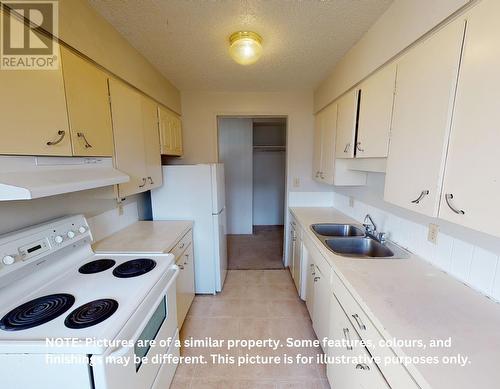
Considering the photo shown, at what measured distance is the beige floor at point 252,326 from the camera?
61.0 inches

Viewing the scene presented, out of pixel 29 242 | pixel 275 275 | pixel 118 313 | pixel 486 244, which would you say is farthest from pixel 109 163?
pixel 275 275

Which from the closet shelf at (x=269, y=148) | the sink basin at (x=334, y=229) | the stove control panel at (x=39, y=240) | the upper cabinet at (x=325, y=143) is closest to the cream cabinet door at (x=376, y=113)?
the upper cabinet at (x=325, y=143)

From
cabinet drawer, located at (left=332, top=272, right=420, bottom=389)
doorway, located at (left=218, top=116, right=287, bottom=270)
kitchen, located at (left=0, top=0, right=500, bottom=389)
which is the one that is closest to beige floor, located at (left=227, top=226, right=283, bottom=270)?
doorway, located at (left=218, top=116, right=287, bottom=270)

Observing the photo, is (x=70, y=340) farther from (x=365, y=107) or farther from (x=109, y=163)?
(x=365, y=107)

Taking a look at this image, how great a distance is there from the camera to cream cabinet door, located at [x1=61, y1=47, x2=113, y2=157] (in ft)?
3.75

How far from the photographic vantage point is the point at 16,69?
909mm

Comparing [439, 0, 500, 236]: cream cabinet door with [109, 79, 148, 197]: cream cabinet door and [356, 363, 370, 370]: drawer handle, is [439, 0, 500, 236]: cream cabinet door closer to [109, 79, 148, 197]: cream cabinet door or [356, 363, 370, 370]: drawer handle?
[356, 363, 370, 370]: drawer handle

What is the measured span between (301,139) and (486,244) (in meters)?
2.17

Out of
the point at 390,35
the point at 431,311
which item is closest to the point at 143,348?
the point at 431,311

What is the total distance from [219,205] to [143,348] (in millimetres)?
1532

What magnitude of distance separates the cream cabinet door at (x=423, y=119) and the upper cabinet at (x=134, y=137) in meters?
1.75

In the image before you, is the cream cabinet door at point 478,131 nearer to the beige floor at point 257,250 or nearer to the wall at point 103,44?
the wall at point 103,44

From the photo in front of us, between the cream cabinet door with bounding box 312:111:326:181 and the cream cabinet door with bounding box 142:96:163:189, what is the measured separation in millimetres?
1740

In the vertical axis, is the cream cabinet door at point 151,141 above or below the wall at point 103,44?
below
